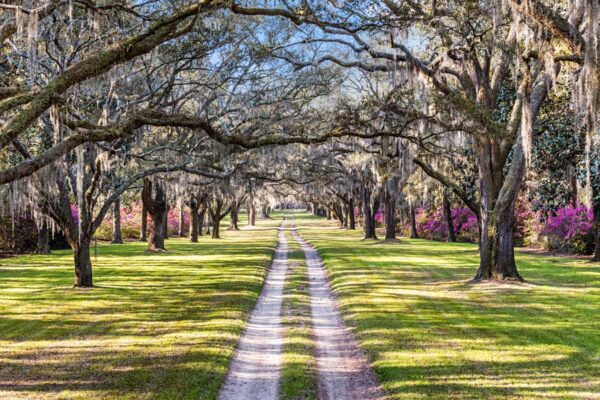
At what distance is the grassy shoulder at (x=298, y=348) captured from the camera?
7.12m

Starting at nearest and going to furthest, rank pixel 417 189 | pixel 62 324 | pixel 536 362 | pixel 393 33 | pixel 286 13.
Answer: pixel 536 362
pixel 286 13
pixel 62 324
pixel 393 33
pixel 417 189

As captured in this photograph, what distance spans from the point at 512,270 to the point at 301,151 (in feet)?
80.4

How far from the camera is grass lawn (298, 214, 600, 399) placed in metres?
7.14

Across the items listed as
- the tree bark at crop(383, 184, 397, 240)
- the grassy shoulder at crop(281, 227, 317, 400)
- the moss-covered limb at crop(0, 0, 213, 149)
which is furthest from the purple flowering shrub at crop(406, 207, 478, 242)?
the moss-covered limb at crop(0, 0, 213, 149)

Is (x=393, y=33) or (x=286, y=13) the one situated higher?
(x=393, y=33)

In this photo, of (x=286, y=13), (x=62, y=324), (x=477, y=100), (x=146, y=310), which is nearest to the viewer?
(x=286, y=13)

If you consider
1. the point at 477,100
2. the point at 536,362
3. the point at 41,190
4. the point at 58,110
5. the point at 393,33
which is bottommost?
the point at 536,362

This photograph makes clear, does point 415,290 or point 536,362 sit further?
point 415,290

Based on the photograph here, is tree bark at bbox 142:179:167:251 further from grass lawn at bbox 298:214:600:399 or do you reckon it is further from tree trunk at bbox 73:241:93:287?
tree trunk at bbox 73:241:93:287

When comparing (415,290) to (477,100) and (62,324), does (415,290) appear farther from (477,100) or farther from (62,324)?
(62,324)

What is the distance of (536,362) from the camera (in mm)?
8086

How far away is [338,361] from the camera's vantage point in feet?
28.2

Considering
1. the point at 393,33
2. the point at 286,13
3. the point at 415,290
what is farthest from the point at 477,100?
the point at 286,13

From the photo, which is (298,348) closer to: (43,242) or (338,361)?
(338,361)
